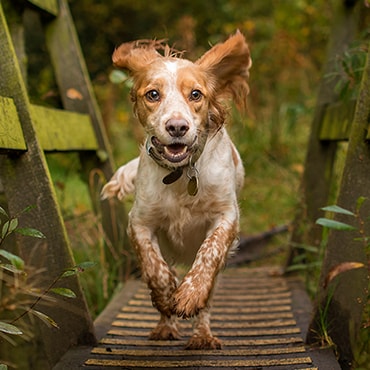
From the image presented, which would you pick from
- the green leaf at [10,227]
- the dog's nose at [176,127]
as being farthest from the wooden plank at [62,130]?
the green leaf at [10,227]

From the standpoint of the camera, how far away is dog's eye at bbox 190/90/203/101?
3.09 m

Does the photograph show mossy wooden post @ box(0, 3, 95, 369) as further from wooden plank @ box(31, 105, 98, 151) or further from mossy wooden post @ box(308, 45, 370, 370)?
mossy wooden post @ box(308, 45, 370, 370)

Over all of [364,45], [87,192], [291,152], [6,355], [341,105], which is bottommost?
[291,152]

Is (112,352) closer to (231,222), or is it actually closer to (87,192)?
(231,222)

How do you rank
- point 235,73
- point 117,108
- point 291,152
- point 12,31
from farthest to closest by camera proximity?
point 117,108
point 291,152
point 12,31
point 235,73

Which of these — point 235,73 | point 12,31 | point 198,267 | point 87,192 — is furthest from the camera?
point 87,192

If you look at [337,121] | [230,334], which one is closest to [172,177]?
[230,334]

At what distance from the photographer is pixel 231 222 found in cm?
331

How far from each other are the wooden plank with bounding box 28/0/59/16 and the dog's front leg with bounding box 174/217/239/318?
1.90 m

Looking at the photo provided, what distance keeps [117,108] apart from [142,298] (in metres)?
5.66

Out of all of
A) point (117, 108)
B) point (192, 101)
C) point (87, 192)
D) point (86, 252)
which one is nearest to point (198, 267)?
point (192, 101)

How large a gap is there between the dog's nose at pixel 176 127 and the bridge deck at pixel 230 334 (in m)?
1.00

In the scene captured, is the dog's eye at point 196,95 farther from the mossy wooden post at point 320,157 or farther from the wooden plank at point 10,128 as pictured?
the mossy wooden post at point 320,157

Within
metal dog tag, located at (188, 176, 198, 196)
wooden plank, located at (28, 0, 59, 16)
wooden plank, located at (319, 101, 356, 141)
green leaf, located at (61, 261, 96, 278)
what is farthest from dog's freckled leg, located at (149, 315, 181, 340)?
wooden plank, located at (28, 0, 59, 16)
